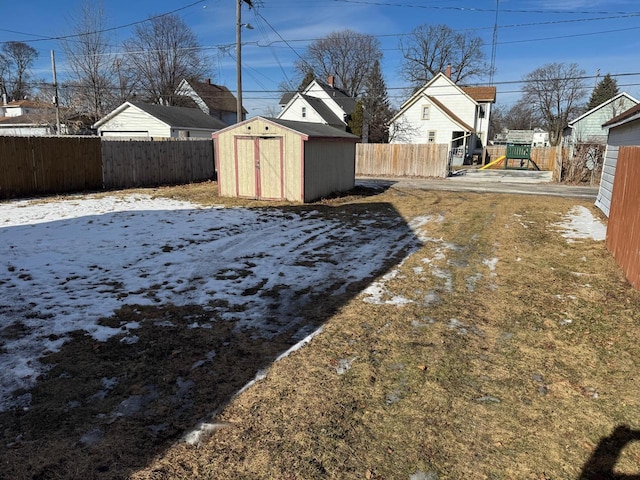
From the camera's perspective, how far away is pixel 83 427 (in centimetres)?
278

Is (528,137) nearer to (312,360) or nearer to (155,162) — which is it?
(155,162)

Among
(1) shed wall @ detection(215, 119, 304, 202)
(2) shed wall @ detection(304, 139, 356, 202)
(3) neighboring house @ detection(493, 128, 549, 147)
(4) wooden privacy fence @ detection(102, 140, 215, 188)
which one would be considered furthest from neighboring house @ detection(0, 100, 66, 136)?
(3) neighboring house @ detection(493, 128, 549, 147)

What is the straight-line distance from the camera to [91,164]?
49.8 feet

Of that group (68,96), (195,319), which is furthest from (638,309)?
(68,96)

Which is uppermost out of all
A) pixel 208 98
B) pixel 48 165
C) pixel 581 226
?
pixel 208 98

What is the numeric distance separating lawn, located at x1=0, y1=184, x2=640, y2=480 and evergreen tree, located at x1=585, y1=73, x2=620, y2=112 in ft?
204

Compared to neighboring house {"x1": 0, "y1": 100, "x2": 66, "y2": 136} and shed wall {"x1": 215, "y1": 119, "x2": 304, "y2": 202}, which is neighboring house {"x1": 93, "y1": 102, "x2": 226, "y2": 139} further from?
shed wall {"x1": 215, "y1": 119, "x2": 304, "y2": 202}

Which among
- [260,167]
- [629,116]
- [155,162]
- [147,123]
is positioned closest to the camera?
[629,116]

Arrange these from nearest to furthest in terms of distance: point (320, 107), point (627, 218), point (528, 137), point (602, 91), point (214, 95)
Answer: point (627, 218) < point (320, 107) < point (528, 137) < point (214, 95) < point (602, 91)

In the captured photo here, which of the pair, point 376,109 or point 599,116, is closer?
point 599,116

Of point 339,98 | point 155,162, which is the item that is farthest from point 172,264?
point 339,98

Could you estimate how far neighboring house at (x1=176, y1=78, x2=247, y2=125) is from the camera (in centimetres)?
4322

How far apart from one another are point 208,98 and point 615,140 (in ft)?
130

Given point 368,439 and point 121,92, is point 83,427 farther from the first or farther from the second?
point 121,92
